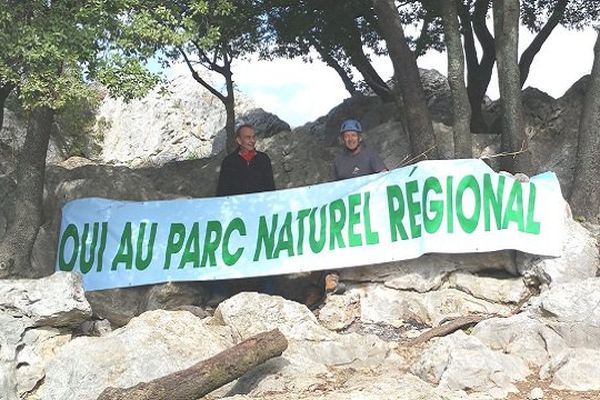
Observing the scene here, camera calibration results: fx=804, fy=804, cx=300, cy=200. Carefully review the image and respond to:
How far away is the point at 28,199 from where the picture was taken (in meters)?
11.4

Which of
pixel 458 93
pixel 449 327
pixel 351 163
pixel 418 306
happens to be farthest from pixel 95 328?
pixel 458 93

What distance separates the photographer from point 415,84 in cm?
1234

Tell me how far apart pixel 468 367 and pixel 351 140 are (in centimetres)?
401

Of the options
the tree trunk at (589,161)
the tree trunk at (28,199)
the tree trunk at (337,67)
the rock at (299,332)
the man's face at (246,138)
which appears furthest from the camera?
the tree trunk at (337,67)

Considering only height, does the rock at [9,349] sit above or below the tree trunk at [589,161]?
below

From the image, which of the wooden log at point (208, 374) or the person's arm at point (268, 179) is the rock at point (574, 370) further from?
the person's arm at point (268, 179)

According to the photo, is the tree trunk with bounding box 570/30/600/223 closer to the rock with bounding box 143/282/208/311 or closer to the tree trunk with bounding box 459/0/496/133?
the tree trunk with bounding box 459/0/496/133

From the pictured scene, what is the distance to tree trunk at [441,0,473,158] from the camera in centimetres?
1222

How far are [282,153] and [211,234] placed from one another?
→ 4614 mm

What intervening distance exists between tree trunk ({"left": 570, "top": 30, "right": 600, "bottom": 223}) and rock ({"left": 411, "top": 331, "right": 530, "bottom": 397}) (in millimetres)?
4397

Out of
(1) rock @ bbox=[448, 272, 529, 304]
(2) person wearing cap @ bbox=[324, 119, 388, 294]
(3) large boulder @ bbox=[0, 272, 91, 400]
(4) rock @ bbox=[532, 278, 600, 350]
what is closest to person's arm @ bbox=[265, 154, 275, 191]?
(2) person wearing cap @ bbox=[324, 119, 388, 294]

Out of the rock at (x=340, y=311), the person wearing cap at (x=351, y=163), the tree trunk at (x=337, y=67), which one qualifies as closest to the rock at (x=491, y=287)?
the rock at (x=340, y=311)

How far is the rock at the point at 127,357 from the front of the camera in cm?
762

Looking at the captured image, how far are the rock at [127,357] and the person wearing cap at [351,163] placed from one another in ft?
8.36
